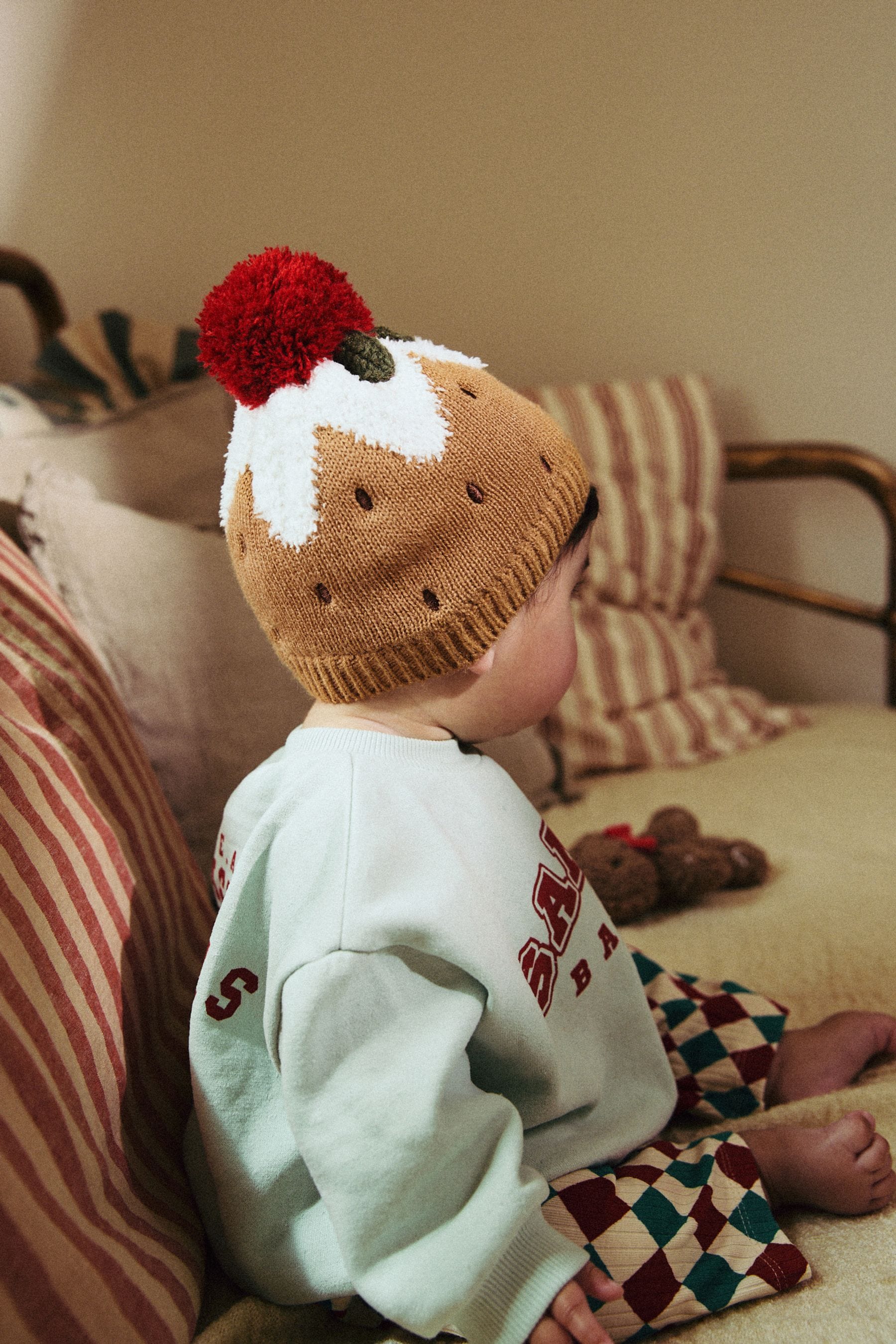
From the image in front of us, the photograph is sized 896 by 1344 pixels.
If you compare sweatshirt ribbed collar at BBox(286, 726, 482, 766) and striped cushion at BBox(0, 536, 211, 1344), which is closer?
striped cushion at BBox(0, 536, 211, 1344)

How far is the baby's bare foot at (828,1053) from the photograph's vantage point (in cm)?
72

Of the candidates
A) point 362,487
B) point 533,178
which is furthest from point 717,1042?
point 533,178

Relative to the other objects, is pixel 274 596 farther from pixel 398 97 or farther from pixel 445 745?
pixel 398 97

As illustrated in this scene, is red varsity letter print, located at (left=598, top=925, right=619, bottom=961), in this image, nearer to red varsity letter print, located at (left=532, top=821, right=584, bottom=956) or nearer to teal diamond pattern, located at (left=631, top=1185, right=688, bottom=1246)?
red varsity letter print, located at (left=532, top=821, right=584, bottom=956)

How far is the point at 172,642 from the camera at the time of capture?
889mm

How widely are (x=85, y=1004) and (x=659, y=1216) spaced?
325 mm

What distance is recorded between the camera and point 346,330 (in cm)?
57

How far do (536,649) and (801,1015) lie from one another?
1.33 ft

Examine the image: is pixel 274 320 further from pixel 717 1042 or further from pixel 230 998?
pixel 717 1042

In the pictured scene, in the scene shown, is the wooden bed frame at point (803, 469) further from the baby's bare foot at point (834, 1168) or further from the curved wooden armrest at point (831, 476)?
the baby's bare foot at point (834, 1168)

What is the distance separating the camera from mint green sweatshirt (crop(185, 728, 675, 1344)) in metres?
0.49

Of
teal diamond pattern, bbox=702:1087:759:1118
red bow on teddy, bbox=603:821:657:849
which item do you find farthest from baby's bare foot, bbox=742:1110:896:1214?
red bow on teddy, bbox=603:821:657:849

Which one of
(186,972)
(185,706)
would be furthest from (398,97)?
(186,972)

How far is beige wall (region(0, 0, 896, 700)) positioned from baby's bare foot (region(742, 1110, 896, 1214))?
119 centimetres
